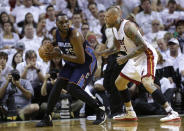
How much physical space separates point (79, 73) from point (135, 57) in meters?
0.97

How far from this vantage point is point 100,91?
787cm

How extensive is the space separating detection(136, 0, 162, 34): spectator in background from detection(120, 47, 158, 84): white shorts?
15.7ft

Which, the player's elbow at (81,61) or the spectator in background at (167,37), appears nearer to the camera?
the player's elbow at (81,61)

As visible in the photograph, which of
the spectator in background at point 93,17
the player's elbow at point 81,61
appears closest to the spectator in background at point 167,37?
the spectator in background at point 93,17

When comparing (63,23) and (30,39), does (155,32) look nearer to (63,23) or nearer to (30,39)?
(30,39)

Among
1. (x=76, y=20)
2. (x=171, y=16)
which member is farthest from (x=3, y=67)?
(x=171, y=16)

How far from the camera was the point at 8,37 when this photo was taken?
9656mm

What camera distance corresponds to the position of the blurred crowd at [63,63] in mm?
7320

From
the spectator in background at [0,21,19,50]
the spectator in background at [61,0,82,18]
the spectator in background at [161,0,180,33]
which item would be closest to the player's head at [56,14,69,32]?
the spectator in background at [0,21,19,50]

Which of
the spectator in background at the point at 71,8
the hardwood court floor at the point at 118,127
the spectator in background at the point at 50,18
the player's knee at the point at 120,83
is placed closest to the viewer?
the hardwood court floor at the point at 118,127

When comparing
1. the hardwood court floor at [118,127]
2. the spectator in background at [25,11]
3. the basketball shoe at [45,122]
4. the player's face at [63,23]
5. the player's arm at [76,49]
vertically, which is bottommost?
the hardwood court floor at [118,127]

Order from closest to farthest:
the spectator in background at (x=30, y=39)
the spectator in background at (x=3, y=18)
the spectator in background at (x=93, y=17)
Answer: the spectator in background at (x=30, y=39) < the spectator in background at (x=3, y=18) < the spectator in background at (x=93, y=17)

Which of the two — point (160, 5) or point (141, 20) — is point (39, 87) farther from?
point (160, 5)

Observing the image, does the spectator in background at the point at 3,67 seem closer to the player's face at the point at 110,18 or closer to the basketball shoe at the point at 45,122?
the basketball shoe at the point at 45,122
